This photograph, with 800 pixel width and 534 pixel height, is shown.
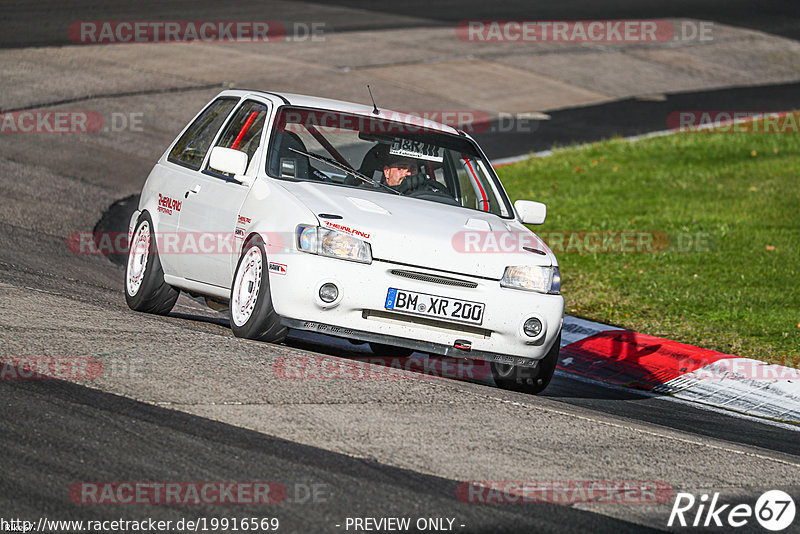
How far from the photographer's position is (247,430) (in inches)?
231

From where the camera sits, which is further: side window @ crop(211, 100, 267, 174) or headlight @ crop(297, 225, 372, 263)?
side window @ crop(211, 100, 267, 174)

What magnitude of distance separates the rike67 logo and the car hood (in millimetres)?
2212

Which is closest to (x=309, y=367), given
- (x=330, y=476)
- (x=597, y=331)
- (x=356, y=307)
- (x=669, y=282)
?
(x=356, y=307)

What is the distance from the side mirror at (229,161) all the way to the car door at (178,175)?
2.66 ft

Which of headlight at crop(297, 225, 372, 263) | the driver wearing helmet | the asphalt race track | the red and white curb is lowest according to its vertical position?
the red and white curb

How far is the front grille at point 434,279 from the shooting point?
24.1 feet

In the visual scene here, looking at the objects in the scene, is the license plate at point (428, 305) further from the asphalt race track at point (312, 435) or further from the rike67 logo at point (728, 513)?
the rike67 logo at point (728, 513)

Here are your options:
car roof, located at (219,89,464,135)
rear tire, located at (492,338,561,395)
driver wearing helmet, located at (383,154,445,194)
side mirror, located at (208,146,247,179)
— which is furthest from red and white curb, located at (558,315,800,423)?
side mirror, located at (208,146,247,179)

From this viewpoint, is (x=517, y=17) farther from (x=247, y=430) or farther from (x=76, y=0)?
(x=247, y=430)

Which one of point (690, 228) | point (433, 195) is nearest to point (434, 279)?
point (433, 195)

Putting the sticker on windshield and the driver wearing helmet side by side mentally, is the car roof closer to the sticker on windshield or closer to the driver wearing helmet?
Answer: the sticker on windshield

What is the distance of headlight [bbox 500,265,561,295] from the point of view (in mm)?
7586

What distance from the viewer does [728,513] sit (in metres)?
5.66

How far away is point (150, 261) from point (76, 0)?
21.6 metres
